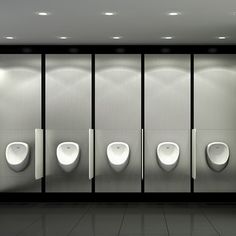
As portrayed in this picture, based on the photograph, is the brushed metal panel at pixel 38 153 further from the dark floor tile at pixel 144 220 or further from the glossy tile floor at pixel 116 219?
the dark floor tile at pixel 144 220

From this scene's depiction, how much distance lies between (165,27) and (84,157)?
275 cm

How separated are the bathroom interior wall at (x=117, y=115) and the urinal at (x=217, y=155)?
46.4 inches

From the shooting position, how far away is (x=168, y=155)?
826 centimetres

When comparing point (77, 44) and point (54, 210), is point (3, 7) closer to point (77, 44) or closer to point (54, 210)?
point (77, 44)

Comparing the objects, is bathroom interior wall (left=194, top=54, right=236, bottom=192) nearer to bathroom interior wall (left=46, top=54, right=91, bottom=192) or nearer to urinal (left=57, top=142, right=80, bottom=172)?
bathroom interior wall (left=46, top=54, right=91, bottom=192)

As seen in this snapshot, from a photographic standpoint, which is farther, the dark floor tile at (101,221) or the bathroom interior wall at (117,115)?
the bathroom interior wall at (117,115)

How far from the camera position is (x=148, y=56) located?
8398mm

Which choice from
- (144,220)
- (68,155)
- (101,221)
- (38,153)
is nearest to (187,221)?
(144,220)

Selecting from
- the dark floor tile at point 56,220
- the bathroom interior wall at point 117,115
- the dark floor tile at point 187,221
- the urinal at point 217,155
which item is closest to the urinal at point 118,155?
the bathroom interior wall at point 117,115

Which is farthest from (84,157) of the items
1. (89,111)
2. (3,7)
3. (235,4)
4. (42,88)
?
(235,4)

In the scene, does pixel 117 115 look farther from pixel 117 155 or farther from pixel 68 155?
pixel 68 155

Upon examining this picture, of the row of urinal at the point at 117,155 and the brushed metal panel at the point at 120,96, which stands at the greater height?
the brushed metal panel at the point at 120,96

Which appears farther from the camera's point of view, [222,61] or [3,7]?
[222,61]

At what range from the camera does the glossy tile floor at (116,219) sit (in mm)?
5867
